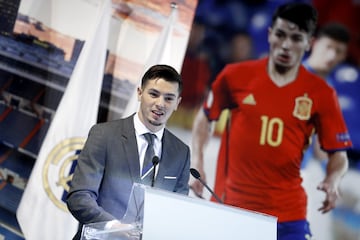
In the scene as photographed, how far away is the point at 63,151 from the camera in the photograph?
3.72 metres

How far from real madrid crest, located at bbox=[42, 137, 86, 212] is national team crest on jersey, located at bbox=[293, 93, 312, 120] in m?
1.85

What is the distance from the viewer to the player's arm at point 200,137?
4191 millimetres

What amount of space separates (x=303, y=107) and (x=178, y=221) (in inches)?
100

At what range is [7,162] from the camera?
148 inches

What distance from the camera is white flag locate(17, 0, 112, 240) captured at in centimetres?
367

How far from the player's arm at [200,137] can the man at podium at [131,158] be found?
4.76 feet

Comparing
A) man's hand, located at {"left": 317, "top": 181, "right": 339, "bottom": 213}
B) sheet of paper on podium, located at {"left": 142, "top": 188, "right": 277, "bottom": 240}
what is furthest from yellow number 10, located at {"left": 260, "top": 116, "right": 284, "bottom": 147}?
sheet of paper on podium, located at {"left": 142, "top": 188, "right": 277, "bottom": 240}

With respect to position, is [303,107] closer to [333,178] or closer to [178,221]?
[333,178]

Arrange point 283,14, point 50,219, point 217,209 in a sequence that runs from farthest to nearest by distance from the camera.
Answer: point 283,14
point 50,219
point 217,209

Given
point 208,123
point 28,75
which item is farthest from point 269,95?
point 28,75

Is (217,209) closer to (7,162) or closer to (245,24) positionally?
(7,162)

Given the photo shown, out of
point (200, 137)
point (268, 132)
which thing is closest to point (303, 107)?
point (268, 132)

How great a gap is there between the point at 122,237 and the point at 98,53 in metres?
2.11

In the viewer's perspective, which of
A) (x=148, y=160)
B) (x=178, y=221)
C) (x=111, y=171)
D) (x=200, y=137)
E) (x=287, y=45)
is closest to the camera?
(x=178, y=221)
